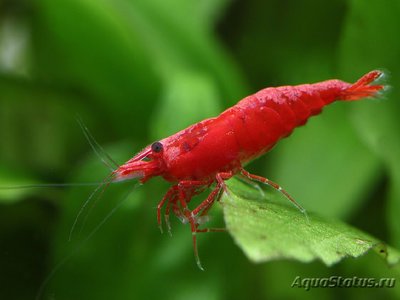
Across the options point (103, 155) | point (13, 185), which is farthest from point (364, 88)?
point (13, 185)

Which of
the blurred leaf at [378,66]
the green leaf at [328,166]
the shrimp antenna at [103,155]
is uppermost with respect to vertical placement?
the shrimp antenna at [103,155]

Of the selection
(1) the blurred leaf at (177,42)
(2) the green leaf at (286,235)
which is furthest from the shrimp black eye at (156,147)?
(1) the blurred leaf at (177,42)

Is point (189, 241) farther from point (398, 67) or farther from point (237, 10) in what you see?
point (237, 10)

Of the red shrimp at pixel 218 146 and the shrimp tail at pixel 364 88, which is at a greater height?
the red shrimp at pixel 218 146

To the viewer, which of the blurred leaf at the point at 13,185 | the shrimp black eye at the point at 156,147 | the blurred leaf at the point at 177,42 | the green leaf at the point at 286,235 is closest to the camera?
the green leaf at the point at 286,235

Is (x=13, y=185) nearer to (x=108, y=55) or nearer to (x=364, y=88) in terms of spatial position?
(x=108, y=55)

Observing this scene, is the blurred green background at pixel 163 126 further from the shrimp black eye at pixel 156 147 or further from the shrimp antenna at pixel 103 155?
the shrimp black eye at pixel 156 147

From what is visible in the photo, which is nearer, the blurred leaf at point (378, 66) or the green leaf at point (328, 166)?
the blurred leaf at point (378, 66)

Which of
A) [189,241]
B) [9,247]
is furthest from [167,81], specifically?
[9,247]
